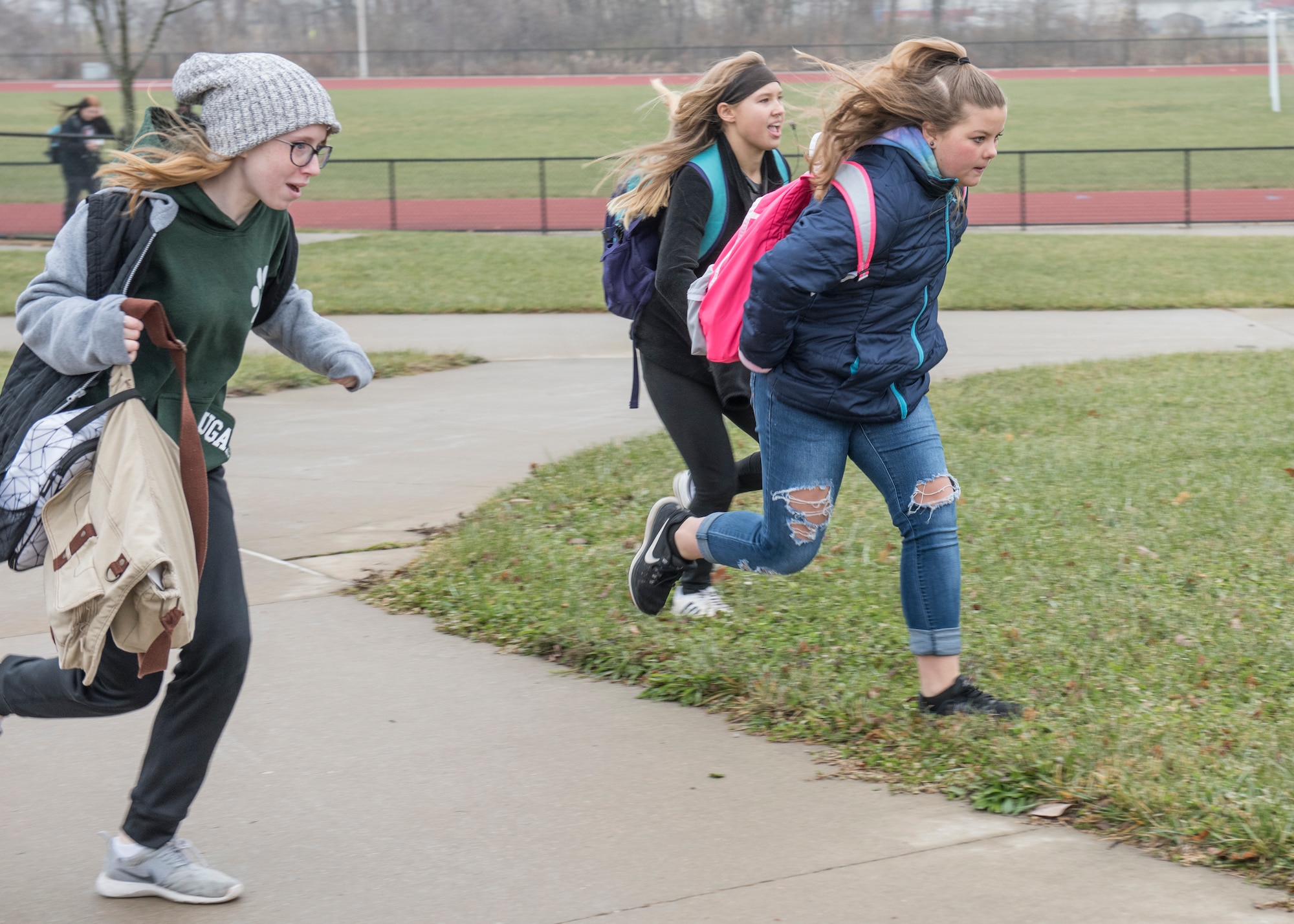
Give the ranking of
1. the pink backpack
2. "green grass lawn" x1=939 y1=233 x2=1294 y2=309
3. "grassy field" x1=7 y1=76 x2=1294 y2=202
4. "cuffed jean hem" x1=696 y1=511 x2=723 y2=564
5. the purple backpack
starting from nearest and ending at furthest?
the pink backpack → "cuffed jean hem" x1=696 y1=511 x2=723 y2=564 → the purple backpack → "green grass lawn" x1=939 y1=233 x2=1294 y2=309 → "grassy field" x1=7 y1=76 x2=1294 y2=202

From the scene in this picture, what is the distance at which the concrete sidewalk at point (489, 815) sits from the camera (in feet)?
10.2

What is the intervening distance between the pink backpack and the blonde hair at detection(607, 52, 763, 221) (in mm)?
813

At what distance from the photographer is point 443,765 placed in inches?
153

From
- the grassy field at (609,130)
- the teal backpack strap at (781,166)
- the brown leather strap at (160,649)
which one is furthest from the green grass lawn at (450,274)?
the brown leather strap at (160,649)

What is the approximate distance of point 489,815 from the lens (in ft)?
11.7

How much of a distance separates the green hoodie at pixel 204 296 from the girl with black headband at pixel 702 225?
5.81 ft

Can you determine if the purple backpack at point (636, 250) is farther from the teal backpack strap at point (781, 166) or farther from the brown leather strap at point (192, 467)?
→ the brown leather strap at point (192, 467)

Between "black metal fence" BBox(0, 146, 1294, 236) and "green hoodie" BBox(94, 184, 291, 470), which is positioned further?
"black metal fence" BBox(0, 146, 1294, 236)

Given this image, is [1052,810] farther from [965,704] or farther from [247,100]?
[247,100]

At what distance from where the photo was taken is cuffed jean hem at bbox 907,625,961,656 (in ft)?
12.9

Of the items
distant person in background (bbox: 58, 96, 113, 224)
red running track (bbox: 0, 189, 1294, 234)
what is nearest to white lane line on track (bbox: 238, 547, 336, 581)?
distant person in background (bbox: 58, 96, 113, 224)

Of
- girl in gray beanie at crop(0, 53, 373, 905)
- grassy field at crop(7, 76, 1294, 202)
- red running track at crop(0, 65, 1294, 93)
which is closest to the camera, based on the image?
girl in gray beanie at crop(0, 53, 373, 905)

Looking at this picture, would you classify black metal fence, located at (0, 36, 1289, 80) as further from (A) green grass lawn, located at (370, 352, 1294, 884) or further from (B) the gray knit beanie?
(B) the gray knit beanie

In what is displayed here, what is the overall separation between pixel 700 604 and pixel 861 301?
1.65 metres
